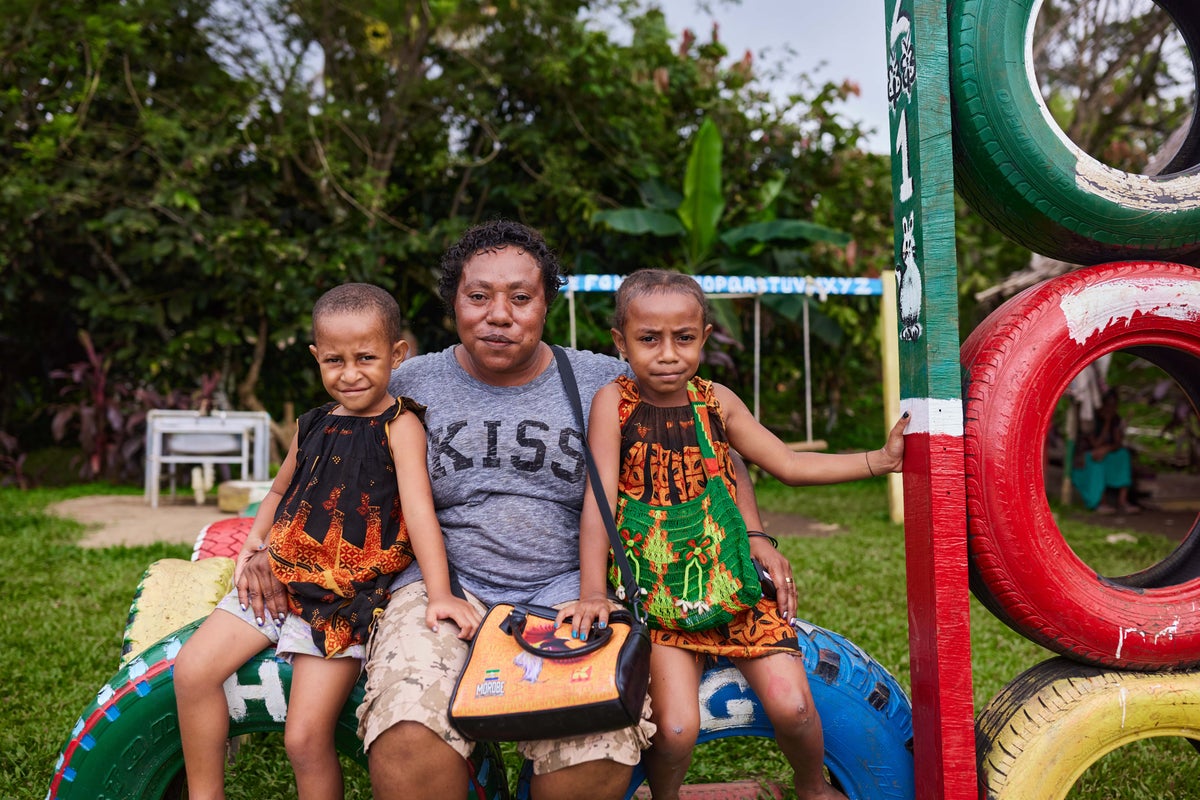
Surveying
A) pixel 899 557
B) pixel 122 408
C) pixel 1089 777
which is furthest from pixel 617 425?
pixel 122 408

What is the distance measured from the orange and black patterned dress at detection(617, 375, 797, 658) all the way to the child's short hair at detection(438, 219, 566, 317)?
363mm

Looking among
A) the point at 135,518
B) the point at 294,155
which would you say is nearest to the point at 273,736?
the point at 135,518

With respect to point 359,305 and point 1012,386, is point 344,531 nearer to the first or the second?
point 359,305

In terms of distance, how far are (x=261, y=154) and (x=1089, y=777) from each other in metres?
7.78

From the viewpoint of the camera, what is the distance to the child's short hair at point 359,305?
2.12m

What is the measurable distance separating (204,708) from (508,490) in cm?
80

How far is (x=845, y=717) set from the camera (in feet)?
6.80

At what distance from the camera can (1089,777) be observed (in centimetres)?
279

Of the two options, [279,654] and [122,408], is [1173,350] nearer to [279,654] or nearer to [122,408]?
[279,654]

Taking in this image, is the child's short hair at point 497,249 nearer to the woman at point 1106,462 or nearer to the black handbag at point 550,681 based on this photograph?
the black handbag at point 550,681

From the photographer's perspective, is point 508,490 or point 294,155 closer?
point 508,490

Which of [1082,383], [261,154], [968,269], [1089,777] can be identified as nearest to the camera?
[1089,777]

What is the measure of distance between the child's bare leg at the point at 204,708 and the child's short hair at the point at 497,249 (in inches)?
37.8

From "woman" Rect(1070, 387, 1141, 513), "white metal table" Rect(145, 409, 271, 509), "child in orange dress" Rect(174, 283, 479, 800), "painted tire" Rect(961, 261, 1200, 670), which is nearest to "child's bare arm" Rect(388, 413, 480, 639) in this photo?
"child in orange dress" Rect(174, 283, 479, 800)
